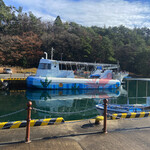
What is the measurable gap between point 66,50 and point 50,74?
78.5ft

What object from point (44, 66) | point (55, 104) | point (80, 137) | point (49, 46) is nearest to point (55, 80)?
point (44, 66)

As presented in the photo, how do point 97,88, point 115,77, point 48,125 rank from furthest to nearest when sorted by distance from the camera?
point 115,77 < point 97,88 < point 48,125

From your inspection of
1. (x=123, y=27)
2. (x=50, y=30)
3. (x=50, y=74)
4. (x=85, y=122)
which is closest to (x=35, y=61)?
(x=50, y=30)

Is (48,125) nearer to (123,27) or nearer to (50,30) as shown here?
(50,30)

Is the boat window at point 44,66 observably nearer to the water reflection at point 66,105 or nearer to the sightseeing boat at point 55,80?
the sightseeing boat at point 55,80

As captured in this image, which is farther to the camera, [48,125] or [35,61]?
[35,61]

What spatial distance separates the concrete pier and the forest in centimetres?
A: 3531

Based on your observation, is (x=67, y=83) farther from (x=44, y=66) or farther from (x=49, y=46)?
(x=49, y=46)

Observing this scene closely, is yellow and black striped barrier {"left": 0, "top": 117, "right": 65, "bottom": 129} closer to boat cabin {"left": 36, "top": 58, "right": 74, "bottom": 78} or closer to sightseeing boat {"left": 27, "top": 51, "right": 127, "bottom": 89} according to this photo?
sightseeing boat {"left": 27, "top": 51, "right": 127, "bottom": 89}

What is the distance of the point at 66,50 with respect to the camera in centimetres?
4488

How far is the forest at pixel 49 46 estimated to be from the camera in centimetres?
3984

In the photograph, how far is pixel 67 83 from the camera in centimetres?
2198

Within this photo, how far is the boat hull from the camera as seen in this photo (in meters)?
20.9

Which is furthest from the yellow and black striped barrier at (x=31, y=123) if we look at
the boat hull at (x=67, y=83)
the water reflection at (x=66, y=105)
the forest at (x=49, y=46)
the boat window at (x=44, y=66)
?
the forest at (x=49, y=46)
